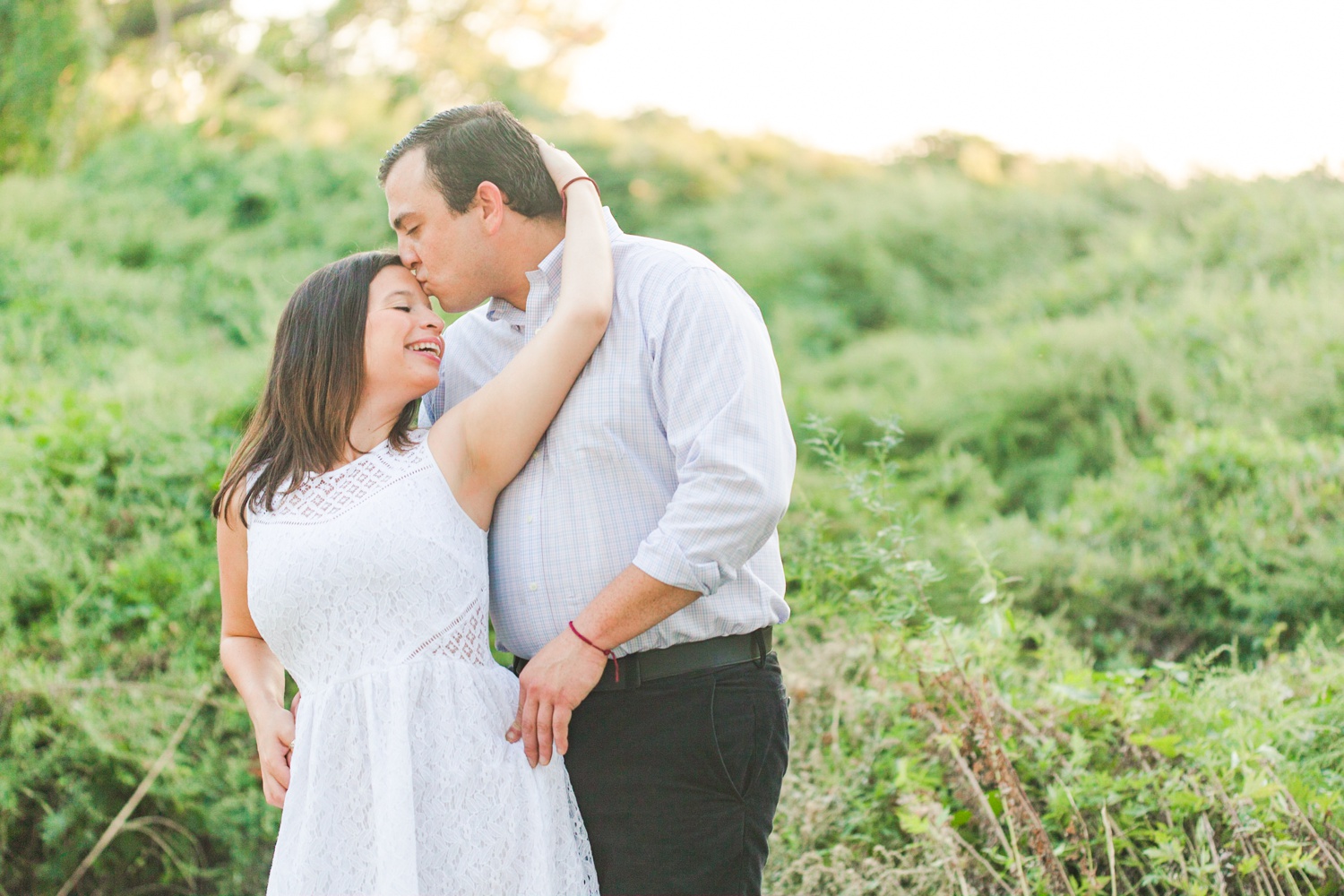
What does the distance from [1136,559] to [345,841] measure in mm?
3775

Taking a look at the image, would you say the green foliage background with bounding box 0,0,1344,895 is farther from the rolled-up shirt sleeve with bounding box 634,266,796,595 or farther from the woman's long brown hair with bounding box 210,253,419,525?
the woman's long brown hair with bounding box 210,253,419,525

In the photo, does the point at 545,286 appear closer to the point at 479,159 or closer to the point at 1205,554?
the point at 479,159

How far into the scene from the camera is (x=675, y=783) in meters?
2.06

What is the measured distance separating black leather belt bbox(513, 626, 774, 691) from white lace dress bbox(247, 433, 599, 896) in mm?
205

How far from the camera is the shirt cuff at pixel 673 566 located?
192cm

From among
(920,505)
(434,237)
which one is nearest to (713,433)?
(434,237)

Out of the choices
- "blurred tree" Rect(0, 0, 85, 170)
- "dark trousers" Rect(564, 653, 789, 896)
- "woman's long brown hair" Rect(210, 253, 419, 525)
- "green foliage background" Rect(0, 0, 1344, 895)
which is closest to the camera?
"dark trousers" Rect(564, 653, 789, 896)

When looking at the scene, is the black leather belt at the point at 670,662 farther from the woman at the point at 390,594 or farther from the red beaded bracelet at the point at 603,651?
the woman at the point at 390,594

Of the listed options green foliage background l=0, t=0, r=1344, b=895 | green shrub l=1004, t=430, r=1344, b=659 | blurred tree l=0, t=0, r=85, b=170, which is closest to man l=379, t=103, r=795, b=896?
green foliage background l=0, t=0, r=1344, b=895

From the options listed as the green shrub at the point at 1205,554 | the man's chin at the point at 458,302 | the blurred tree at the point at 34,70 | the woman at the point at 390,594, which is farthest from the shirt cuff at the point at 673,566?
the blurred tree at the point at 34,70

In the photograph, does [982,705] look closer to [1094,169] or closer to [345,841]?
[345,841]

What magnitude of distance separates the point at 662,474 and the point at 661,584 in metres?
0.29

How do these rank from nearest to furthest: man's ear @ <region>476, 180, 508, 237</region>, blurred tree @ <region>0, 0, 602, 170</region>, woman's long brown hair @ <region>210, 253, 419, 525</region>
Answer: woman's long brown hair @ <region>210, 253, 419, 525</region>
man's ear @ <region>476, 180, 508, 237</region>
blurred tree @ <region>0, 0, 602, 170</region>

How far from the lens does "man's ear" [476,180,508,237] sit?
2342 mm
